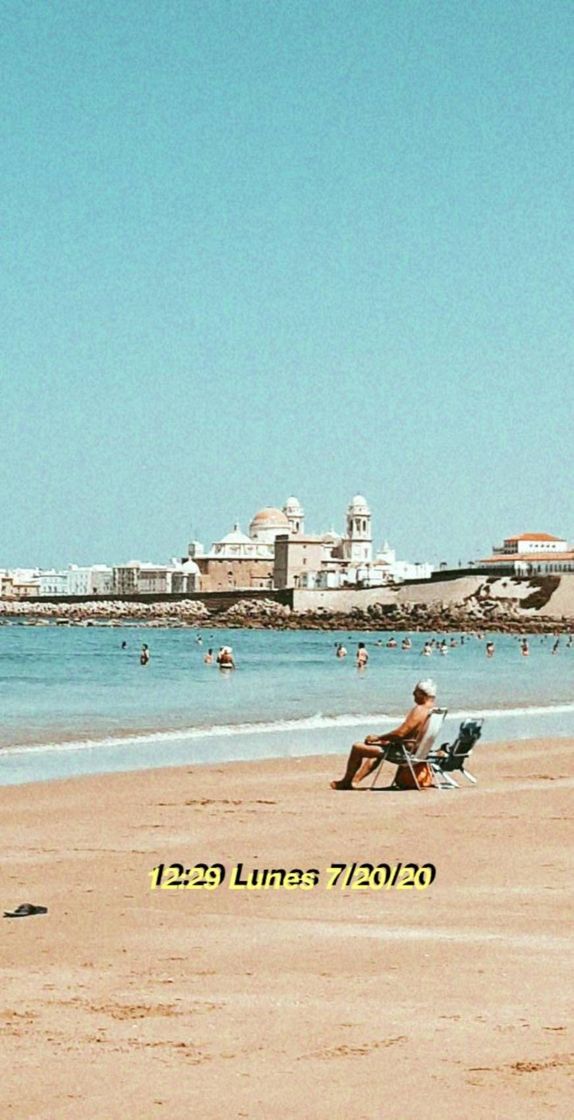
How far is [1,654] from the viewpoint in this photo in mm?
52438

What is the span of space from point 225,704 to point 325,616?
9311 cm

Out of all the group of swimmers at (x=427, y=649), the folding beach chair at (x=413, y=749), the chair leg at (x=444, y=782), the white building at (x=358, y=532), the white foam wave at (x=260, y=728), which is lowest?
the group of swimmers at (x=427, y=649)

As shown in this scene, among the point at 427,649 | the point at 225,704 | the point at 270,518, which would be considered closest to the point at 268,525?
the point at 270,518

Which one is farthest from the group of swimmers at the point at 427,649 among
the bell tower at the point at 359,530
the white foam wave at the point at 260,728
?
the bell tower at the point at 359,530

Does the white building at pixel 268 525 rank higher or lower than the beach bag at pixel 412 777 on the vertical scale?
higher

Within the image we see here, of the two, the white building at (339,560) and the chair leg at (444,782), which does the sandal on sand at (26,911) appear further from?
the white building at (339,560)

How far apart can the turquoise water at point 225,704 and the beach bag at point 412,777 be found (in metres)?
3.08

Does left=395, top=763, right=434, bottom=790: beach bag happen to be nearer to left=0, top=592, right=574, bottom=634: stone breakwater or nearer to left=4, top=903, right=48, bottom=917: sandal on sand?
left=4, top=903, right=48, bottom=917: sandal on sand

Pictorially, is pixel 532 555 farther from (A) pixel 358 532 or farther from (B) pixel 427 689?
(B) pixel 427 689

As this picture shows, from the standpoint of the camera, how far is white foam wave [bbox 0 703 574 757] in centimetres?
1599

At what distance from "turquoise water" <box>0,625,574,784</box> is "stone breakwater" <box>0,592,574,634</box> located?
5189 cm

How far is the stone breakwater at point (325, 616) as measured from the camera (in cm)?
10531

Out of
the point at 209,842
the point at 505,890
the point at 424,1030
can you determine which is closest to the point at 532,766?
the point at 209,842

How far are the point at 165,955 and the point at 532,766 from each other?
27.3 feet
